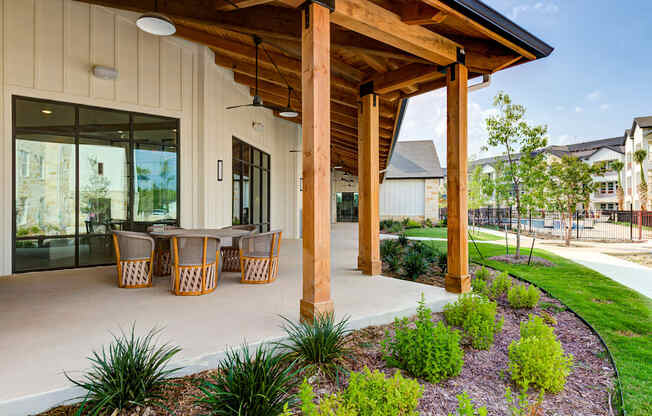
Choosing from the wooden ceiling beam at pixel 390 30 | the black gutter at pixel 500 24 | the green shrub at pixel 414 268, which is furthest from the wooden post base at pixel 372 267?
the black gutter at pixel 500 24

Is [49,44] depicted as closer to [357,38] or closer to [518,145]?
[357,38]

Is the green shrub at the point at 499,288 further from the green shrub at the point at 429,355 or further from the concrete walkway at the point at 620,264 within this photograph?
the green shrub at the point at 429,355

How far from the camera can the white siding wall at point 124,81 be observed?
5.34 m

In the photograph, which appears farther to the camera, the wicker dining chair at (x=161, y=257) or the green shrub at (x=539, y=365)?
the wicker dining chair at (x=161, y=257)

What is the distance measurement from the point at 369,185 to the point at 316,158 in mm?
2635

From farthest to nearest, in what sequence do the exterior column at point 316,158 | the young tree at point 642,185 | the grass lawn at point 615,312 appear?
the young tree at point 642,185 < the exterior column at point 316,158 < the grass lawn at point 615,312

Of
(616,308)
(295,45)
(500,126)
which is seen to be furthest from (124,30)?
(616,308)

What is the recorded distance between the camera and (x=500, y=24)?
4031 mm

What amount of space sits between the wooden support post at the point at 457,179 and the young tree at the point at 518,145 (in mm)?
4200

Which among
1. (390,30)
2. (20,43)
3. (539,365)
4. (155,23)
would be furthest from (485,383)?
(20,43)

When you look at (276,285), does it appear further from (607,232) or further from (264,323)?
(607,232)

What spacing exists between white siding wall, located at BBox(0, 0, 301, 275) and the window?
57cm

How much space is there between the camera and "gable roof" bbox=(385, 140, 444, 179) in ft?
75.1

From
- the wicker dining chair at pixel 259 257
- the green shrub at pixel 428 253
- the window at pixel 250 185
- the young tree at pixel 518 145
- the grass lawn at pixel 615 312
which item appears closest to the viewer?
the grass lawn at pixel 615 312
